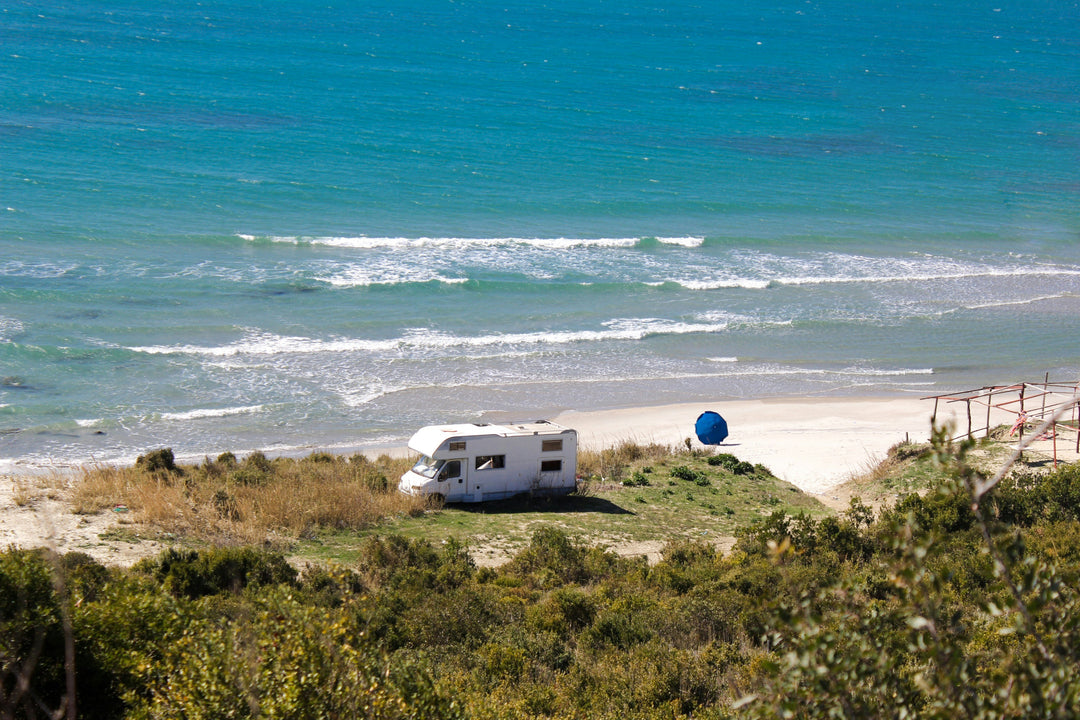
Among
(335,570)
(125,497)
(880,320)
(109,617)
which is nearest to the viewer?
(335,570)

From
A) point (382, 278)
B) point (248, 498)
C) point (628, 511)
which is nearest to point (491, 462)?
point (628, 511)

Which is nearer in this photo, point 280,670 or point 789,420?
point 280,670

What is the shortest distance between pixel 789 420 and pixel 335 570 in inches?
938

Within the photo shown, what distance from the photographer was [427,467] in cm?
2125

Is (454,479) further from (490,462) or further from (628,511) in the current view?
(628,511)

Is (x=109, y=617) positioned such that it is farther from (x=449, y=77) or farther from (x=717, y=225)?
(x=449, y=77)

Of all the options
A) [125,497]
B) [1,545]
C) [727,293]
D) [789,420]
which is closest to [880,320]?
[727,293]

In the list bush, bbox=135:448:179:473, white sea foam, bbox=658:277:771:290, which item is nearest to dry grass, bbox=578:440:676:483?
bush, bbox=135:448:179:473

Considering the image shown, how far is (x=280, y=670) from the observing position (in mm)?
7004

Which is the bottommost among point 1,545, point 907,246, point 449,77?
point 1,545

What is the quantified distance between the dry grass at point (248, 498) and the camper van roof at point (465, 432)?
1.13 meters

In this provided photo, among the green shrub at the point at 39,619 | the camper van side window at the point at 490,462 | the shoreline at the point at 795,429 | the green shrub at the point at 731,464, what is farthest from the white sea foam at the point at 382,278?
the green shrub at the point at 39,619

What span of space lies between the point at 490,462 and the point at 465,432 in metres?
0.92

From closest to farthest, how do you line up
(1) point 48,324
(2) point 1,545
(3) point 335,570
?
(3) point 335,570
(2) point 1,545
(1) point 48,324
